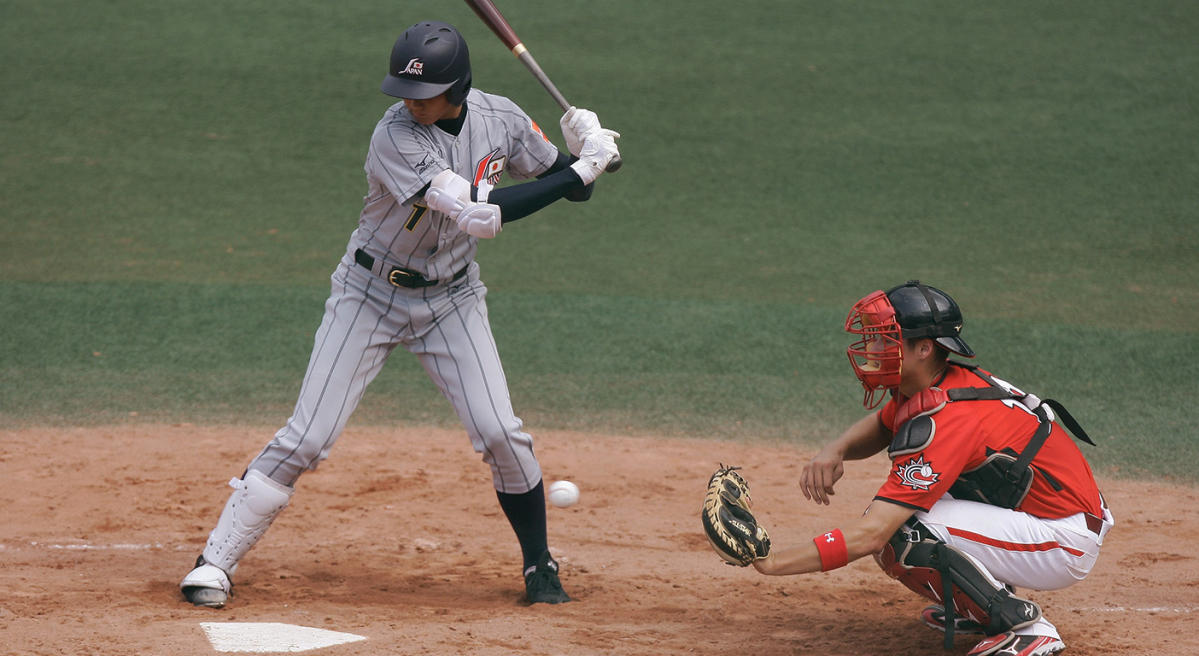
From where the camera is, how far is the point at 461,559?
4.87m

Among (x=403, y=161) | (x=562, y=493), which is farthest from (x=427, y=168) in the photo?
(x=562, y=493)

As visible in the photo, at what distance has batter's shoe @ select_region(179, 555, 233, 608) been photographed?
13.3 feet

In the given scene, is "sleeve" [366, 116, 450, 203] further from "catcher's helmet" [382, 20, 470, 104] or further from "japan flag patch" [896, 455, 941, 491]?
"japan flag patch" [896, 455, 941, 491]

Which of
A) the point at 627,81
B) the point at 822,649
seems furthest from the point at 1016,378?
the point at 627,81

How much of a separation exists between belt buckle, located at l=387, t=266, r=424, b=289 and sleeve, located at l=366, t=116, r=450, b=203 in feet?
1.01

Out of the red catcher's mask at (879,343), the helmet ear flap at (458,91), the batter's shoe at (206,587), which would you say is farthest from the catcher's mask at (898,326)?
the batter's shoe at (206,587)

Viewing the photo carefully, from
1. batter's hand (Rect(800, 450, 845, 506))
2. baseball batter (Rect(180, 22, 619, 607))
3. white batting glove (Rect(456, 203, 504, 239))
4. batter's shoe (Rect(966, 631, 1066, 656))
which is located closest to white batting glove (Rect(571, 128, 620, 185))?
baseball batter (Rect(180, 22, 619, 607))

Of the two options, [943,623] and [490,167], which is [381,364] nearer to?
[490,167]

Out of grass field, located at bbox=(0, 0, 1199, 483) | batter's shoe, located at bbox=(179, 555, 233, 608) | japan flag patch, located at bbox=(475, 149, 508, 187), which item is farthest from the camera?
grass field, located at bbox=(0, 0, 1199, 483)

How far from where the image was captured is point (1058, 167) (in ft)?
38.6

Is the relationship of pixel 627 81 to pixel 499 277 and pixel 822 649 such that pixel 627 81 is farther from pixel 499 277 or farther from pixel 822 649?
pixel 822 649

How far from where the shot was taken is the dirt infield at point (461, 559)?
151 inches

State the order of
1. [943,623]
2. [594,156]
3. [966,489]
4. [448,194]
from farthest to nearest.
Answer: [594,156] < [943,623] < [448,194] < [966,489]

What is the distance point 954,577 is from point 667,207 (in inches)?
307
